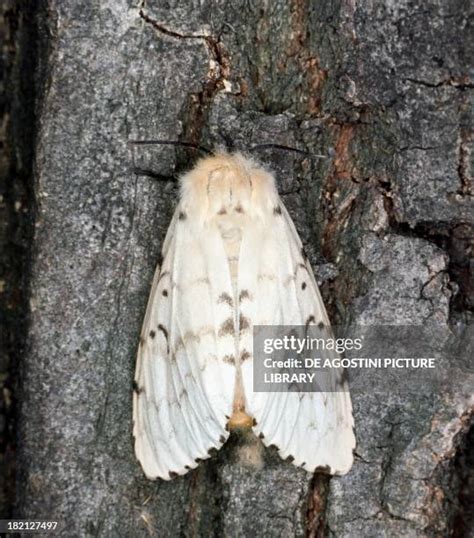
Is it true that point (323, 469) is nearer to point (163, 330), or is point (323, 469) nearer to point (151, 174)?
point (163, 330)

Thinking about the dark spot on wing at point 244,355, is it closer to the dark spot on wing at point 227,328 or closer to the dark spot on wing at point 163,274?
the dark spot on wing at point 227,328

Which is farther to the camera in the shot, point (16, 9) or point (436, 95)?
point (16, 9)

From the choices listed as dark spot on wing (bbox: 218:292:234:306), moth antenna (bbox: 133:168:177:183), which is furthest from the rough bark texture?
dark spot on wing (bbox: 218:292:234:306)

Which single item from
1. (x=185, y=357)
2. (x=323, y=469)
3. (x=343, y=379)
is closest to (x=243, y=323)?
(x=185, y=357)

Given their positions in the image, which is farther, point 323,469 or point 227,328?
point 227,328

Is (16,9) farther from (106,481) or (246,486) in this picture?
(246,486)

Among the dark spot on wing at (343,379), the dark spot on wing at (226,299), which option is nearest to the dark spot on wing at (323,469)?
the dark spot on wing at (343,379)

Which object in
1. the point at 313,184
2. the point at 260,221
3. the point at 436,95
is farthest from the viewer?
the point at 260,221

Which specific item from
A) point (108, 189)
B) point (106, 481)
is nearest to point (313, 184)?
point (108, 189)
